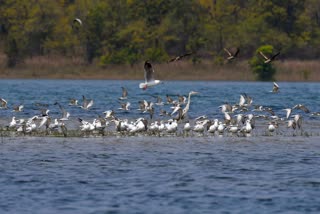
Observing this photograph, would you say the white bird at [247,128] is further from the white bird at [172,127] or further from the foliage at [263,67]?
the foliage at [263,67]

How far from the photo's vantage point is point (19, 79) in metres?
97.6

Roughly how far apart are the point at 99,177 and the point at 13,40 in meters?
79.0

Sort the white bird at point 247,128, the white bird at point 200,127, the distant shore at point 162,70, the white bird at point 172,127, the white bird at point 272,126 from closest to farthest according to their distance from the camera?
the white bird at point 172,127, the white bird at point 200,127, the white bird at point 247,128, the white bird at point 272,126, the distant shore at point 162,70

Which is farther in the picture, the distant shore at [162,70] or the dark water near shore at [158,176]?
the distant shore at [162,70]

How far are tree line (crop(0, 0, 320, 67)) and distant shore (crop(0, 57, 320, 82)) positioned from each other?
98 cm

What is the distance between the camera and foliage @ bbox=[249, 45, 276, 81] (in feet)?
297

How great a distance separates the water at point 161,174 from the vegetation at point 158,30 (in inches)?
2499

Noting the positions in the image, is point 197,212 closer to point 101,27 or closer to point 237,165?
point 237,165

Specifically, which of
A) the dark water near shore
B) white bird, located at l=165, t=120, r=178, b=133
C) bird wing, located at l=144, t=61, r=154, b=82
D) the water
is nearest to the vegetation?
white bird, located at l=165, t=120, r=178, b=133

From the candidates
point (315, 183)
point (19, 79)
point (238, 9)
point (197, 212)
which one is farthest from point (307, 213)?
point (238, 9)

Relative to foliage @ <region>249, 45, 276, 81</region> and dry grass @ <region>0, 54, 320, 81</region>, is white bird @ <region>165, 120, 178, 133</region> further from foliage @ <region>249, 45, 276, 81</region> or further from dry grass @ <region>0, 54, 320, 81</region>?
foliage @ <region>249, 45, 276, 81</region>

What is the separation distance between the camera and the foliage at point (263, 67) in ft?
297

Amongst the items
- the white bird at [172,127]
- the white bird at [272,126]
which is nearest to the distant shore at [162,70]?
the white bird at [272,126]

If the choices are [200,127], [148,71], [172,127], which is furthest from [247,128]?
[148,71]
